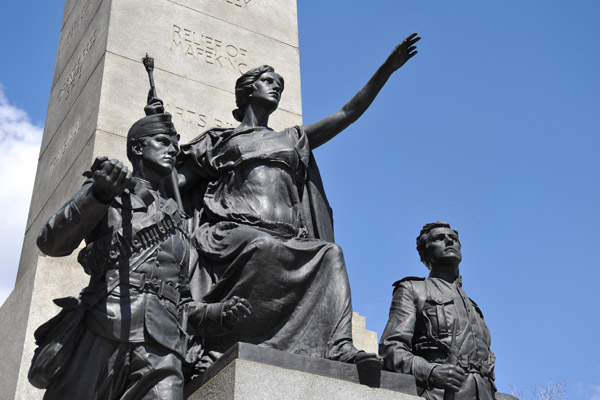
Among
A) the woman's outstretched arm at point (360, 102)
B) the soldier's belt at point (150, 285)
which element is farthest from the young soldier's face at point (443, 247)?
A: the soldier's belt at point (150, 285)

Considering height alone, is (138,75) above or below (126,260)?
above

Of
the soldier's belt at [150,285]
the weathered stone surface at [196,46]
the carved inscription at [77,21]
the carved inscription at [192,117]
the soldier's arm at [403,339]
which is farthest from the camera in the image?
the carved inscription at [77,21]

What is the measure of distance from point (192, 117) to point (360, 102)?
7.24 ft

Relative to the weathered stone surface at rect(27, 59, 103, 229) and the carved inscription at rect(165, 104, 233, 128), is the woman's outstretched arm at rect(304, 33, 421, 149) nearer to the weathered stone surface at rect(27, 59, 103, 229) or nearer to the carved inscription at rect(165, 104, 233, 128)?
→ the carved inscription at rect(165, 104, 233, 128)

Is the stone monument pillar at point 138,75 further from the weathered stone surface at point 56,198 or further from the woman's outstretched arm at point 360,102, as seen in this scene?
the woman's outstretched arm at point 360,102

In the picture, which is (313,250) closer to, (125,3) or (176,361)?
(176,361)

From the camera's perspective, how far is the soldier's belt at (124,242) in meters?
5.46

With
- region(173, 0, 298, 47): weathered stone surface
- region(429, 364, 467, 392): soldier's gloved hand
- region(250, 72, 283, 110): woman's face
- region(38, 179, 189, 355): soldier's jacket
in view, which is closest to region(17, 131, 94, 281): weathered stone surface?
region(250, 72, 283, 110): woman's face

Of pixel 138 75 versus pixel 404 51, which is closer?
pixel 404 51

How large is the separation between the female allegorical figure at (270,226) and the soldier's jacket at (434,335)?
2.02 feet

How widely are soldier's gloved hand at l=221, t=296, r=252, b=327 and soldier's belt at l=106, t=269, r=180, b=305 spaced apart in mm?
501

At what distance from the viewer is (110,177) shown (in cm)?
518

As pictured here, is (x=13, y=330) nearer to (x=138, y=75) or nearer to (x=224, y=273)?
(x=224, y=273)

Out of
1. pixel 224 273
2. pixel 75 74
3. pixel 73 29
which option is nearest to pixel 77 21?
pixel 73 29
